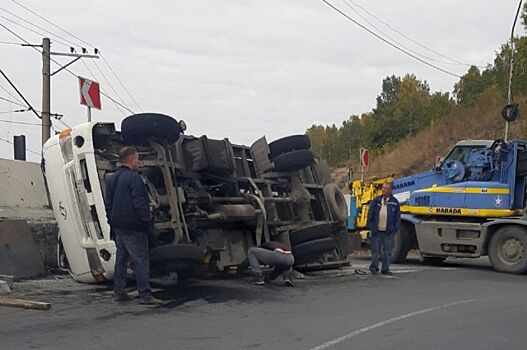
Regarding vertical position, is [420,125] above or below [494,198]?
above

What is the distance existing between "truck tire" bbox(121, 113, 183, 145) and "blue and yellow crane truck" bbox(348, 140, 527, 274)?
736cm

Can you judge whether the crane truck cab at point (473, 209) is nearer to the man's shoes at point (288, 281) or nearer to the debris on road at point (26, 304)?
the man's shoes at point (288, 281)

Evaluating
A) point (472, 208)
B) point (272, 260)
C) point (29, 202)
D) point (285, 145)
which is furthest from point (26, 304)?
point (472, 208)

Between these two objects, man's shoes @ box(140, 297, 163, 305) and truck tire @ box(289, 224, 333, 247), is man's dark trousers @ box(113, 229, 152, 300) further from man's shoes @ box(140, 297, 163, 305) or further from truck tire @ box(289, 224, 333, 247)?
truck tire @ box(289, 224, 333, 247)

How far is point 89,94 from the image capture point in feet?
46.8

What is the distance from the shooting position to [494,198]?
49.3ft

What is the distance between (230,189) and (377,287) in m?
2.67

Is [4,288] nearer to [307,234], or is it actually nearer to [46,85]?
[307,234]

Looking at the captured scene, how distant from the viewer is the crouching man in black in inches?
425

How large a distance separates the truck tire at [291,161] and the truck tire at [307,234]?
3.33ft

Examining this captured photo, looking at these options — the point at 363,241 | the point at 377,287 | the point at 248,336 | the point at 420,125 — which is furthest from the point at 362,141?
the point at 248,336

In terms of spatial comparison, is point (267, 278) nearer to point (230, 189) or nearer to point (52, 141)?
point (230, 189)

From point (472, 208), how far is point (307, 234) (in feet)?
15.9

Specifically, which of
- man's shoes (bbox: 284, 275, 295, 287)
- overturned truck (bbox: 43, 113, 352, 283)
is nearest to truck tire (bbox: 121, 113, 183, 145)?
overturned truck (bbox: 43, 113, 352, 283)
